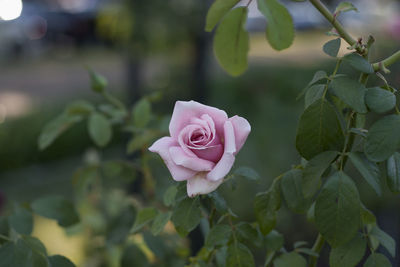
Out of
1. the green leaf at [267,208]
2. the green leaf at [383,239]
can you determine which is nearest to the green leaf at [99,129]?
the green leaf at [267,208]

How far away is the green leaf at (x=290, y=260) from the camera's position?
57 centimetres

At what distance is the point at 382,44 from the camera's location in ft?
11.4

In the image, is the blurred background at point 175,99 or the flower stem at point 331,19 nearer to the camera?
the flower stem at point 331,19

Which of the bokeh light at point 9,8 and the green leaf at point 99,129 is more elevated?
the bokeh light at point 9,8

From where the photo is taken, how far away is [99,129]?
32.5 inches

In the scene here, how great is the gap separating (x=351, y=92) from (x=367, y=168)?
0.27 ft

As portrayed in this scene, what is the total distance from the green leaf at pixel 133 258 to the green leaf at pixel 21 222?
206 millimetres

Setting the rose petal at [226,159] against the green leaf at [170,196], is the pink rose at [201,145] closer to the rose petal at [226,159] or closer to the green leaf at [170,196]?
the rose petal at [226,159]

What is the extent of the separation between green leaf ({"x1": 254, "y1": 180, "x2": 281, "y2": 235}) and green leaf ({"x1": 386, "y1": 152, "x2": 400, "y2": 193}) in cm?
13

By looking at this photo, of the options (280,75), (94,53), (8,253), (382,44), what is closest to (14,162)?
(280,75)

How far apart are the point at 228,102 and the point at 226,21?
12.3ft

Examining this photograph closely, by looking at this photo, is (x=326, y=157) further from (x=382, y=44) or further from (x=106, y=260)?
(x=382, y=44)

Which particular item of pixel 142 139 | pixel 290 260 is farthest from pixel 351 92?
pixel 142 139

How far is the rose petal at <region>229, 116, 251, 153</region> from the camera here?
1.48 ft
